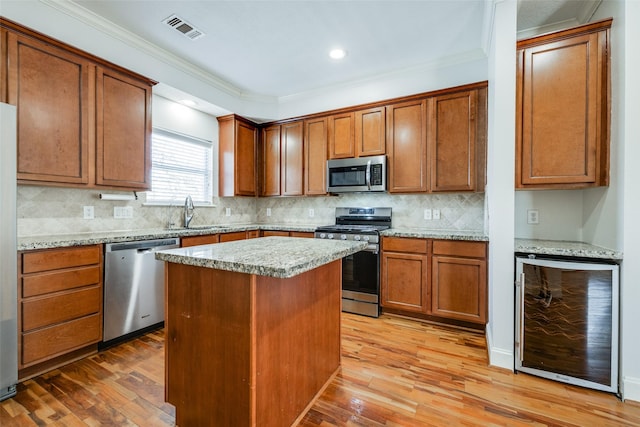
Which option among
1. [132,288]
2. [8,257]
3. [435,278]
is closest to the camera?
[8,257]

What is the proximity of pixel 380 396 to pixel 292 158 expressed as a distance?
318 cm

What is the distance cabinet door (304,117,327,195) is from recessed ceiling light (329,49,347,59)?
878 mm

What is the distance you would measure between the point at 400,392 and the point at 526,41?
2711 millimetres

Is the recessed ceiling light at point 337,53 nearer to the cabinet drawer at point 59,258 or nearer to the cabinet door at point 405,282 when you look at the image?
the cabinet door at point 405,282

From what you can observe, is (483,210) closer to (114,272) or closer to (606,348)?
(606,348)

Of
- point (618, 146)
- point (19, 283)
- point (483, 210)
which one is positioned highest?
point (618, 146)

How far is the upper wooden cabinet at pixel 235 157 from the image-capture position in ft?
13.3

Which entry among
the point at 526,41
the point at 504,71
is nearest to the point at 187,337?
the point at 504,71

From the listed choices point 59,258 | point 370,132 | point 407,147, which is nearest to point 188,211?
point 59,258

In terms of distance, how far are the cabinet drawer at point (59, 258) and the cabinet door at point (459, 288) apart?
3039 mm

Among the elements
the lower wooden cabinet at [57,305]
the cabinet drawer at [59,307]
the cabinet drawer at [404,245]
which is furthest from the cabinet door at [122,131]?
the cabinet drawer at [404,245]

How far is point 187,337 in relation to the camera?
1.45 m

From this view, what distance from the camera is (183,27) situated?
2621 millimetres

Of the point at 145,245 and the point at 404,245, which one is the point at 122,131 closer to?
the point at 145,245
